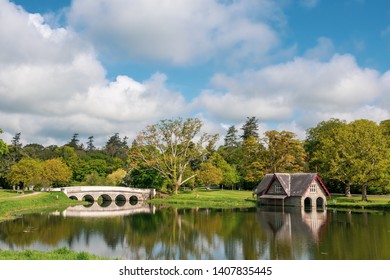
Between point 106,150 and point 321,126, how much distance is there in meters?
92.2

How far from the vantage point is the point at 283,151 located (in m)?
67.4

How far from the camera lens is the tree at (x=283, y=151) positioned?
6688cm

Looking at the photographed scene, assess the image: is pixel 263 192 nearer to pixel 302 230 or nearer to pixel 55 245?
pixel 302 230

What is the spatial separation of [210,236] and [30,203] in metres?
29.1

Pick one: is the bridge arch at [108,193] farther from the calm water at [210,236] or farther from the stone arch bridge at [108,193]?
the calm water at [210,236]

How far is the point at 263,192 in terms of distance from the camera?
5631cm

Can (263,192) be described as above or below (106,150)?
below

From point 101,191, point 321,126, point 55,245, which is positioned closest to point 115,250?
point 55,245

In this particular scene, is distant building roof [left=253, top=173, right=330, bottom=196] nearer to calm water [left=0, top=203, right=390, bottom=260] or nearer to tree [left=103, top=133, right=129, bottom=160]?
calm water [left=0, top=203, right=390, bottom=260]

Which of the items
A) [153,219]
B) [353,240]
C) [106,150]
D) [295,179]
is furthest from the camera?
[106,150]

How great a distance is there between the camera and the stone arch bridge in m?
61.3

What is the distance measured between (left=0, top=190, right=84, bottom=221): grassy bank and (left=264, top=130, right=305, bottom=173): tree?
33887 millimetres

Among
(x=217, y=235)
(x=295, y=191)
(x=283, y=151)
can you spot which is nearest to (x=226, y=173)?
(x=283, y=151)

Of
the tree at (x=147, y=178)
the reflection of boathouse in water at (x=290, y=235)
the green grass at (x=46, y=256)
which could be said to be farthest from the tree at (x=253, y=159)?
the green grass at (x=46, y=256)
